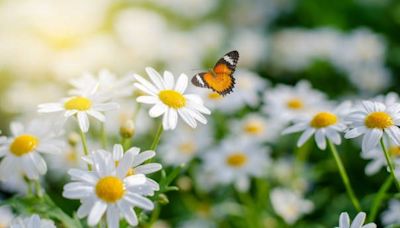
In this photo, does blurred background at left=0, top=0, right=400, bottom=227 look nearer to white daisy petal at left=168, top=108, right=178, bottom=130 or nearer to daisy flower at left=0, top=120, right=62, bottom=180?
daisy flower at left=0, top=120, right=62, bottom=180

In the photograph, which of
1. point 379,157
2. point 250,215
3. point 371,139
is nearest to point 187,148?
point 250,215

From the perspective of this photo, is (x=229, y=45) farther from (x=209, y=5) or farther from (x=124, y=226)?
(x=124, y=226)

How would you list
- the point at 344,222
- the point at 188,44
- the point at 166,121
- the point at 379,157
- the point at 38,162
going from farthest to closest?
the point at 188,44, the point at 379,157, the point at 38,162, the point at 166,121, the point at 344,222

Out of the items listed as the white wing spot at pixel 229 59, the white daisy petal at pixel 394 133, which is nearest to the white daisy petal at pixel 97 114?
the white wing spot at pixel 229 59

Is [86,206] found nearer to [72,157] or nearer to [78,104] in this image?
[78,104]

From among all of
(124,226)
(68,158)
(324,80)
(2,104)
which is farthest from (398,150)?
(2,104)
